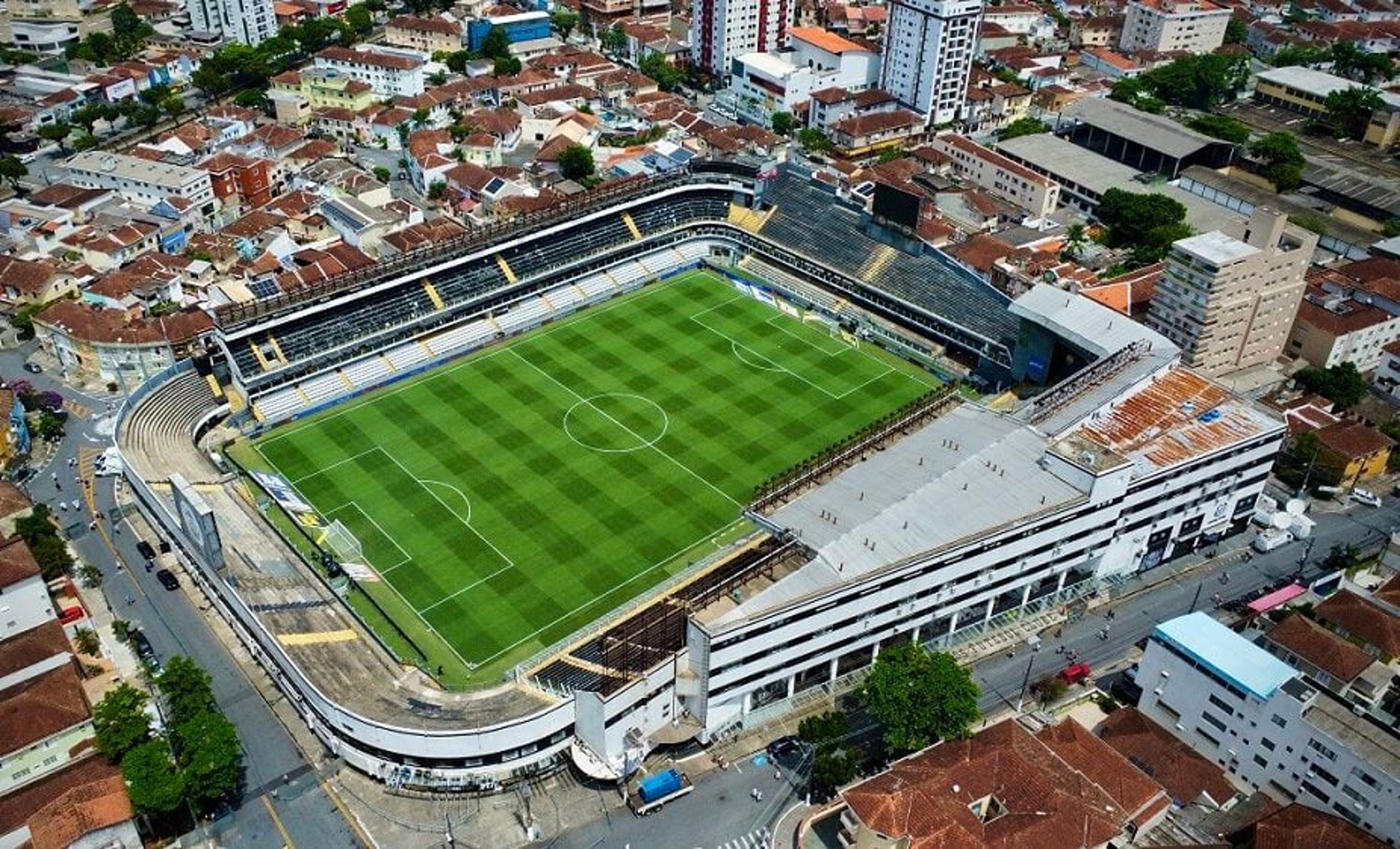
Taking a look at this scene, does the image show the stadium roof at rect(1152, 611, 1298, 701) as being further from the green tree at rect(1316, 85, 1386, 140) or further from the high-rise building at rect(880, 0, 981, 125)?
the green tree at rect(1316, 85, 1386, 140)

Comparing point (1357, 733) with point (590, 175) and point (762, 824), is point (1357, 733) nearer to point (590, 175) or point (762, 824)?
point (762, 824)

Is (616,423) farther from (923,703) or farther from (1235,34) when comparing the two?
(1235,34)

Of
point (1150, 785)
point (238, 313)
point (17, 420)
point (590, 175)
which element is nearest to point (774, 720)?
point (1150, 785)

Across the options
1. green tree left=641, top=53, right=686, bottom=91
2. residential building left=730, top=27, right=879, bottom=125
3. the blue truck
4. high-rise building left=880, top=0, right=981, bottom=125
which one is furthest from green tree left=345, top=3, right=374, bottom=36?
the blue truck

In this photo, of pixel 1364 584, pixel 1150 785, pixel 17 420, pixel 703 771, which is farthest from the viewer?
pixel 17 420

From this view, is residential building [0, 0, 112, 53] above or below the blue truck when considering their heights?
above

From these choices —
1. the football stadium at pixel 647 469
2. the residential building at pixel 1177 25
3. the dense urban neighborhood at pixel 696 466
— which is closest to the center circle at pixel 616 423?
the football stadium at pixel 647 469
